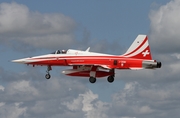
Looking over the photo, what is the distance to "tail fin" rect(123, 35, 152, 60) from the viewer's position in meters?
129

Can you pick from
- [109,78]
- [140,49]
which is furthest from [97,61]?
[140,49]

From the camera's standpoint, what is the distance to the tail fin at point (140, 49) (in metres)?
129

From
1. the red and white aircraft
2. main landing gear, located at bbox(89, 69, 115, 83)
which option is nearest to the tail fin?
the red and white aircraft

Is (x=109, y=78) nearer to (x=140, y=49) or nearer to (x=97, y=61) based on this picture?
(x=97, y=61)

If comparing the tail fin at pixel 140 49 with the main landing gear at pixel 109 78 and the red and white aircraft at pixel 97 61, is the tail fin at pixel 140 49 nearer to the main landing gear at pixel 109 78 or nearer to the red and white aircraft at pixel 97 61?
the red and white aircraft at pixel 97 61

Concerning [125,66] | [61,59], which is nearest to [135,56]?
[125,66]

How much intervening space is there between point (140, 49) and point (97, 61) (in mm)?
6317

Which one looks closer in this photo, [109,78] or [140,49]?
[140,49]

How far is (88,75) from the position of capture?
436 ft

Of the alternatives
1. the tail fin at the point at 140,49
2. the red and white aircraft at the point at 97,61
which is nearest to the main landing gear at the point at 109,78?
the red and white aircraft at the point at 97,61

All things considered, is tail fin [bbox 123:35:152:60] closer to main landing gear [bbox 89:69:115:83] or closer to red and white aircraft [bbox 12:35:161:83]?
red and white aircraft [bbox 12:35:161:83]

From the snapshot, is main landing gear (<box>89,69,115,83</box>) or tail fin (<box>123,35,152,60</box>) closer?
tail fin (<box>123,35,152,60</box>)

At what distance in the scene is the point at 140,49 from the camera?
129375 millimetres

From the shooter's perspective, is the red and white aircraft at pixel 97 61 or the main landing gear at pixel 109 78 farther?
the main landing gear at pixel 109 78
